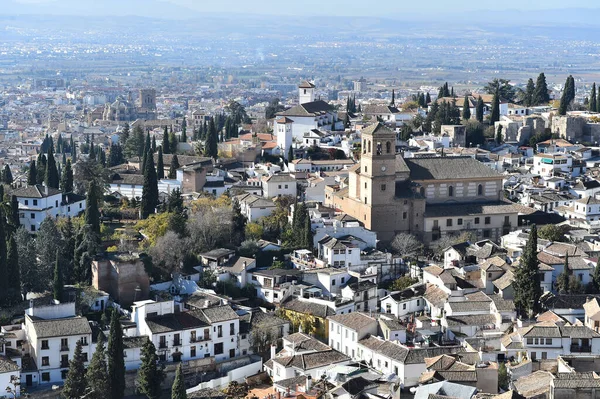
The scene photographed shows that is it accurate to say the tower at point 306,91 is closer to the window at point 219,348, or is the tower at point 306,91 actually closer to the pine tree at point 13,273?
the pine tree at point 13,273

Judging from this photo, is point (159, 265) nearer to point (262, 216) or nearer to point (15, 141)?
point (262, 216)

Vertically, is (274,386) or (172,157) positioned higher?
(172,157)

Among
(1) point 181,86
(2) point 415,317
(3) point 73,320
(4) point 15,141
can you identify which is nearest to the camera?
(3) point 73,320

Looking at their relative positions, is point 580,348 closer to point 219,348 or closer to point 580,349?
point 580,349

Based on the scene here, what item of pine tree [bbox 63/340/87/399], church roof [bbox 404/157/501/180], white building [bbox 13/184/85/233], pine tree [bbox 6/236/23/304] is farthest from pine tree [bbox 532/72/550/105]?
pine tree [bbox 63/340/87/399]

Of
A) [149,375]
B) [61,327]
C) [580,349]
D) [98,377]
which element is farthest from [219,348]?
[580,349]

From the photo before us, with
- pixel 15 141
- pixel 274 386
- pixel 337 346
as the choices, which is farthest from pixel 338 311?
pixel 15 141
